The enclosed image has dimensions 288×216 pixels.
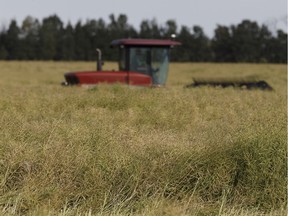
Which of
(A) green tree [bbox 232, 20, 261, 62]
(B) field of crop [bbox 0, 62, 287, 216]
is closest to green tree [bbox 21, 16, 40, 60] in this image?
(A) green tree [bbox 232, 20, 261, 62]

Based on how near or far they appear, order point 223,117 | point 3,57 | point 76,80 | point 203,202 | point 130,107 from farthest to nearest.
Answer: point 3,57 < point 76,80 < point 130,107 < point 223,117 < point 203,202

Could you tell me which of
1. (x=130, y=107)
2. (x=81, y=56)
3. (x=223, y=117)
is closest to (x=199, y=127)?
(x=223, y=117)

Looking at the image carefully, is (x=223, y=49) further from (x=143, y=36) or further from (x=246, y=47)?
(x=143, y=36)

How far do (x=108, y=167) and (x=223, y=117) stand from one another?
3.81m

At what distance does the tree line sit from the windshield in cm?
3917

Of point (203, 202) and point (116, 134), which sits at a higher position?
point (116, 134)

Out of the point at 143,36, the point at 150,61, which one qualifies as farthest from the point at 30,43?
the point at 150,61

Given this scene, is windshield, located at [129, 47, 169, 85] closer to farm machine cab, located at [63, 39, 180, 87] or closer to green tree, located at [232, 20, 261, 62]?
farm machine cab, located at [63, 39, 180, 87]

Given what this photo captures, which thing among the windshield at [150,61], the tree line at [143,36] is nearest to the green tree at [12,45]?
the tree line at [143,36]

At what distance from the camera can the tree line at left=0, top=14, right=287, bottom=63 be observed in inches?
2160

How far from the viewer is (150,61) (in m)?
13.6

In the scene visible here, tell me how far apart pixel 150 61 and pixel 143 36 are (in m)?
44.9

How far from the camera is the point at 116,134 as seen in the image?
5.08 meters

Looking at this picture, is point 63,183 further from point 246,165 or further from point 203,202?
point 246,165
